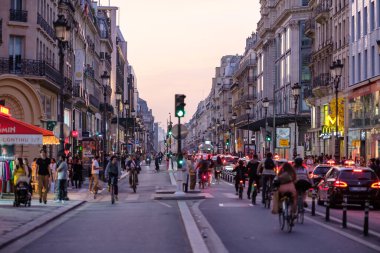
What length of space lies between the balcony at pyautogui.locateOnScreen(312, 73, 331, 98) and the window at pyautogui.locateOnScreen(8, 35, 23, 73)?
97.9 ft

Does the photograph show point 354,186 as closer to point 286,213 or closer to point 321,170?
point 321,170

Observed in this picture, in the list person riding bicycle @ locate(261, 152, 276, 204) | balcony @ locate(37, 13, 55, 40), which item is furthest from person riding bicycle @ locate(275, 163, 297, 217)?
balcony @ locate(37, 13, 55, 40)

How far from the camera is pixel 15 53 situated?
52125 millimetres

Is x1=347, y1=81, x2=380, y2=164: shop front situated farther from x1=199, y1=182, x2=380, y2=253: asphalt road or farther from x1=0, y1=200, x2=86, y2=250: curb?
x1=199, y1=182, x2=380, y2=253: asphalt road

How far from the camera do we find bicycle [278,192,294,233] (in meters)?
19.5

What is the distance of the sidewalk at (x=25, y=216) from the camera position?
19.1 meters

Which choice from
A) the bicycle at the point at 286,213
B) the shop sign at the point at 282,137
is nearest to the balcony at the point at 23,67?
the shop sign at the point at 282,137

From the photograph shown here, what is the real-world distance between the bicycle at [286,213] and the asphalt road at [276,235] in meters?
0.19

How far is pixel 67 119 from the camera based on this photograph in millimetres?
69250

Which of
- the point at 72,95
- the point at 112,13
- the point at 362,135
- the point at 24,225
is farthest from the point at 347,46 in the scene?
the point at 112,13

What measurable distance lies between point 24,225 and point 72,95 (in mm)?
47729

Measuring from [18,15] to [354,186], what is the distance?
95.2 ft

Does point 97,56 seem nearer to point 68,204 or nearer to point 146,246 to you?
point 68,204

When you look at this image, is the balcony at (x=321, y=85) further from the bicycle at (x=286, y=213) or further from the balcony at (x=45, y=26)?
the bicycle at (x=286, y=213)
